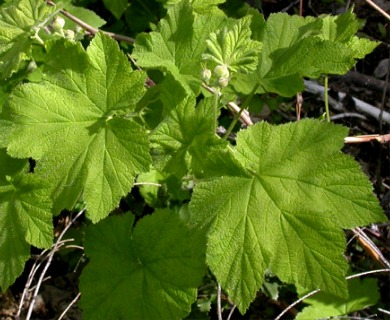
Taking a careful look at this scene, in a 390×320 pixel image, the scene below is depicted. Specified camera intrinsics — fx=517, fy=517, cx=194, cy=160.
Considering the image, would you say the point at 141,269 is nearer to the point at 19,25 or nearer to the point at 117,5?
the point at 19,25

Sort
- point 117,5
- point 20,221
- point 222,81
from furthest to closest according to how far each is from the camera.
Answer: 1. point 117,5
2. point 20,221
3. point 222,81

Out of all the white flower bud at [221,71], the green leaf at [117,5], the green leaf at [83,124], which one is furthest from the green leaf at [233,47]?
the green leaf at [117,5]

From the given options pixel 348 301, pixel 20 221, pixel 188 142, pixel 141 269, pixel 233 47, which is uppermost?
pixel 233 47

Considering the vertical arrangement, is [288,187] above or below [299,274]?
above

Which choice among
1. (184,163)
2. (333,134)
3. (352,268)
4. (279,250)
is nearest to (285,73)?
(333,134)

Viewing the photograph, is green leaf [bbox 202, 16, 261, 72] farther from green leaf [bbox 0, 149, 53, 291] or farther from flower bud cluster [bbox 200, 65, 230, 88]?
green leaf [bbox 0, 149, 53, 291]

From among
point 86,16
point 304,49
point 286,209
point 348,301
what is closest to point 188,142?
point 286,209

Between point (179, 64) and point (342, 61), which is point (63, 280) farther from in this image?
point (342, 61)
